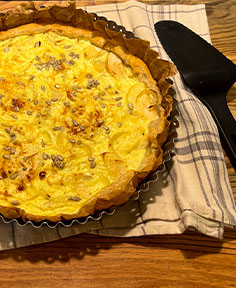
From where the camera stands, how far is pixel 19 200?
1.92 m

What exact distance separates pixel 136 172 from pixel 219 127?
2.62ft

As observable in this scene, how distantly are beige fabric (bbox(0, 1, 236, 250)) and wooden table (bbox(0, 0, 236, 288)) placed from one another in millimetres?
64

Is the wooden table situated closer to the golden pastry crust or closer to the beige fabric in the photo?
the beige fabric

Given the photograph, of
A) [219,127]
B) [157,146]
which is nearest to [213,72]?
[219,127]

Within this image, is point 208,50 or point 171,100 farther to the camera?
point 208,50

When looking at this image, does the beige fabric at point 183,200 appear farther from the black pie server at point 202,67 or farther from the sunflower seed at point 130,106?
the sunflower seed at point 130,106

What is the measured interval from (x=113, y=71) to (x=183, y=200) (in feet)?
3.04

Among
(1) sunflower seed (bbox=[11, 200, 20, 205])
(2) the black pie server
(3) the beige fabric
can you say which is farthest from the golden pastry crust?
(2) the black pie server

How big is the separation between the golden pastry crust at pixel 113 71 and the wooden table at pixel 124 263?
264mm

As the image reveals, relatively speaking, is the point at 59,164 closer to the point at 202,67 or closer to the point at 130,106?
the point at 130,106

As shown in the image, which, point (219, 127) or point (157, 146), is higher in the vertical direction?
point (157, 146)

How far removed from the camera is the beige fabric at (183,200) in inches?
78.5

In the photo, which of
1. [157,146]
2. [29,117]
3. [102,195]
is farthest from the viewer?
[29,117]

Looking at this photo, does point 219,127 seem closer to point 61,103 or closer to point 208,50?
point 208,50
